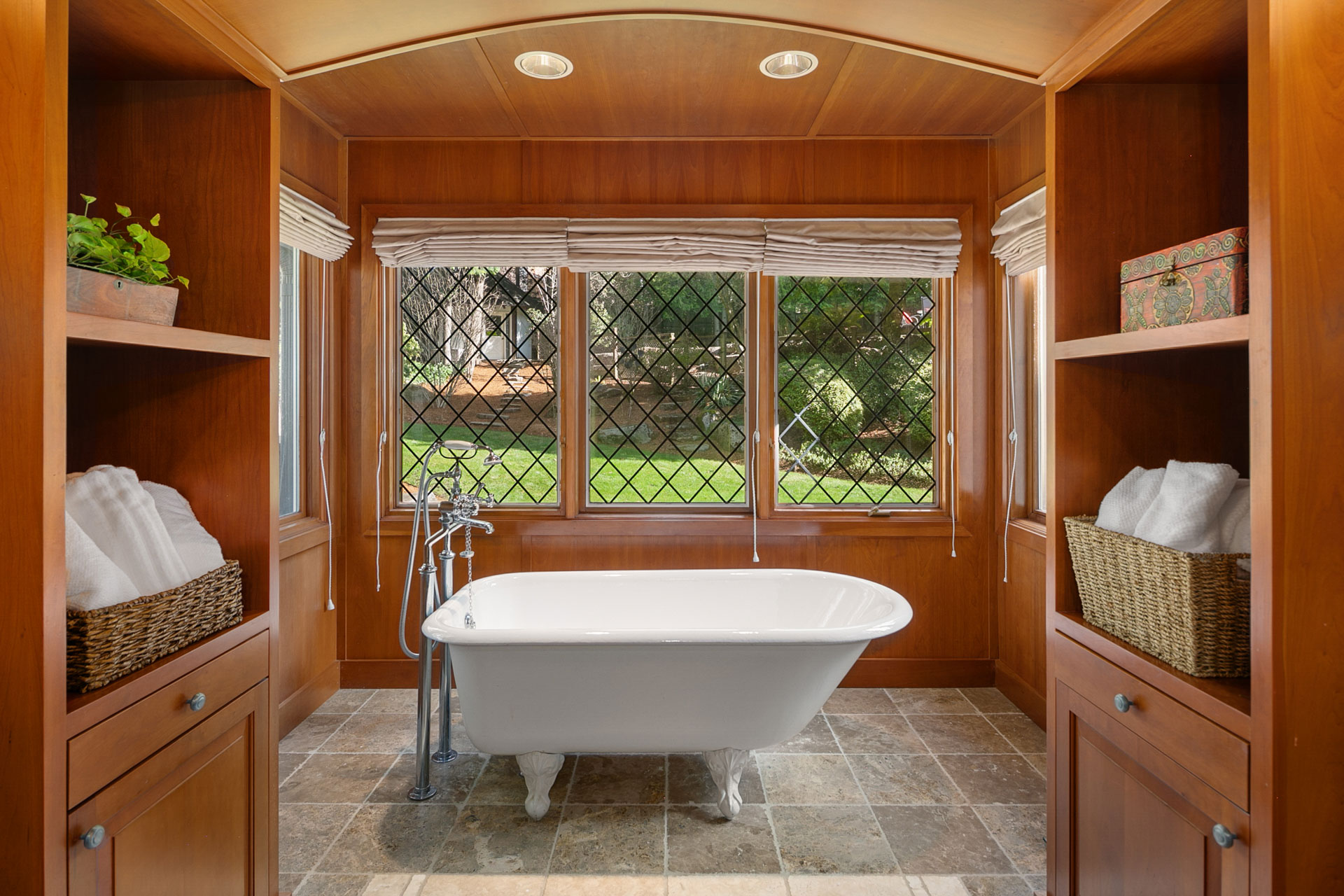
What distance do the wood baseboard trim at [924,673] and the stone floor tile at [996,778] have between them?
0.63 metres

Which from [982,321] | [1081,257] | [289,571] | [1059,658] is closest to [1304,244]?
[1081,257]

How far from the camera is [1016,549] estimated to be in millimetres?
3002

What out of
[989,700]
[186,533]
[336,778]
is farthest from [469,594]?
[989,700]

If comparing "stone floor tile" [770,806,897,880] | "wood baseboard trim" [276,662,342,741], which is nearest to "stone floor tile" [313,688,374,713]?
"wood baseboard trim" [276,662,342,741]

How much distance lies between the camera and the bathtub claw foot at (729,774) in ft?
6.96

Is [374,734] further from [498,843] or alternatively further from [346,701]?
[498,843]

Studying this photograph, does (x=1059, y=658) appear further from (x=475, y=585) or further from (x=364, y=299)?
(x=364, y=299)

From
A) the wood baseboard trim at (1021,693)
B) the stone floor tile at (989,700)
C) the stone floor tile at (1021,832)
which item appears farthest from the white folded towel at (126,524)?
the stone floor tile at (989,700)

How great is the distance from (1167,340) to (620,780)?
201 centimetres

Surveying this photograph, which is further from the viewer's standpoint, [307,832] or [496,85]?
[496,85]

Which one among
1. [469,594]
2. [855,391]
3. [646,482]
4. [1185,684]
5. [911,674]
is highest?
[855,391]

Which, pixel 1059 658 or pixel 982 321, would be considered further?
pixel 982 321

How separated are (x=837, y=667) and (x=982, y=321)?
71.9 inches

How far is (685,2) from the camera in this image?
146cm
